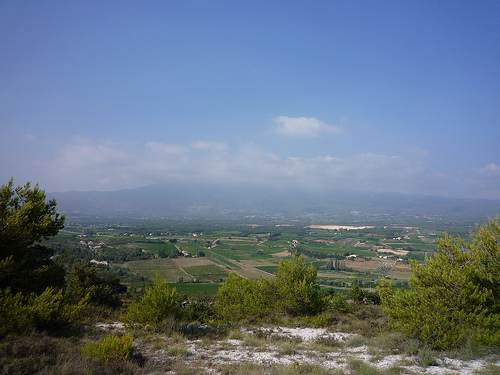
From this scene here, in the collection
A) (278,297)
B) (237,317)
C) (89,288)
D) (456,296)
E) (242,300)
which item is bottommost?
(237,317)

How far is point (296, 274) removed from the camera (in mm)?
14516

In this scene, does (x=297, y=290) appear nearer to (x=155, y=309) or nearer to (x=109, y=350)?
(x=155, y=309)

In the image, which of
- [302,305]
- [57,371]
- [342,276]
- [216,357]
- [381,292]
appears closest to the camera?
[57,371]

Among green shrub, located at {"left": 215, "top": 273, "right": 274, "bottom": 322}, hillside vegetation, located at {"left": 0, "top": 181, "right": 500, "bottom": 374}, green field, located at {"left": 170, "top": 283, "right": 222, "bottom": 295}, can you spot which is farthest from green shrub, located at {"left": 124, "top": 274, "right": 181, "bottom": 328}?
green field, located at {"left": 170, "top": 283, "right": 222, "bottom": 295}

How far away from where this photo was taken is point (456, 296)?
8180 millimetres

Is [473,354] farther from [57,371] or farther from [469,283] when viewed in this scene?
[57,371]

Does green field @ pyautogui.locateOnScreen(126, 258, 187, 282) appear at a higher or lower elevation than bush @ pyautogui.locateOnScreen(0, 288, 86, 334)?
lower

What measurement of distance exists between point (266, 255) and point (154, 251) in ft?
101

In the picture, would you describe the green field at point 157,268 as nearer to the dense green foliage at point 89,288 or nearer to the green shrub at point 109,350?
the dense green foliage at point 89,288

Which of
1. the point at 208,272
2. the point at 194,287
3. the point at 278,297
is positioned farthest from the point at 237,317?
the point at 208,272

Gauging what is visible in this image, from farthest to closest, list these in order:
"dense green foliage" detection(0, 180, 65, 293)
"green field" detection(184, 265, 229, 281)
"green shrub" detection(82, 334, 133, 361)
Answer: "green field" detection(184, 265, 229, 281), "dense green foliage" detection(0, 180, 65, 293), "green shrub" detection(82, 334, 133, 361)

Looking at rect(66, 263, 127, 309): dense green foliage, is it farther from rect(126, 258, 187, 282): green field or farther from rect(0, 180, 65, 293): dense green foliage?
rect(126, 258, 187, 282): green field

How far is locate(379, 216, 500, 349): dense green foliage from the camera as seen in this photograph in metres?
7.66

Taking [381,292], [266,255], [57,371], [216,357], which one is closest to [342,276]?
[266,255]
